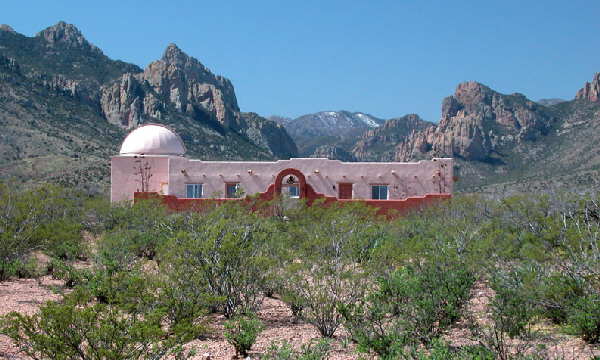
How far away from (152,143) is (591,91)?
6857cm

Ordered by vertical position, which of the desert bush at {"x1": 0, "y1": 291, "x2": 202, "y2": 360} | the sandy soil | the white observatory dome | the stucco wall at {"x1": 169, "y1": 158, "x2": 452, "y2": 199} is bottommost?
the sandy soil

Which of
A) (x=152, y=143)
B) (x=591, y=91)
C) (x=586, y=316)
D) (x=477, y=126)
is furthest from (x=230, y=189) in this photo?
(x=591, y=91)

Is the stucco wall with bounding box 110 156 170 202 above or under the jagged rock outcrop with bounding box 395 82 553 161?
under

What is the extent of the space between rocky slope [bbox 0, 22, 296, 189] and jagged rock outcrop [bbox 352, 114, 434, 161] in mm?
18043

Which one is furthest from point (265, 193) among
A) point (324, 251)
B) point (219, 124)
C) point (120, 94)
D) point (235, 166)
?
point (219, 124)

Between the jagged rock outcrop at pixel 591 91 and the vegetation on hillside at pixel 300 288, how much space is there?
73335 mm

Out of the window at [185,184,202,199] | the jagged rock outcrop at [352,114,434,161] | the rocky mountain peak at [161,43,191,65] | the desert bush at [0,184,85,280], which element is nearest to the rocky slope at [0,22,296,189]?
the rocky mountain peak at [161,43,191,65]

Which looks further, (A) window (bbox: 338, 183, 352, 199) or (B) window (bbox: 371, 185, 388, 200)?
(B) window (bbox: 371, 185, 388, 200)

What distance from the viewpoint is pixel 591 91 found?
87.4 metres

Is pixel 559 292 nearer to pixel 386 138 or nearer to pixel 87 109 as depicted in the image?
pixel 87 109

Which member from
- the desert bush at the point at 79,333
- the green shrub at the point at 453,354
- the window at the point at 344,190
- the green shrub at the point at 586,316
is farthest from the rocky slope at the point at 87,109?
the green shrub at the point at 453,354

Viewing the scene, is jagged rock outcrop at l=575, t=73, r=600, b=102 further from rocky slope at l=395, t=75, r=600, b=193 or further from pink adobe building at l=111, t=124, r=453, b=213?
pink adobe building at l=111, t=124, r=453, b=213

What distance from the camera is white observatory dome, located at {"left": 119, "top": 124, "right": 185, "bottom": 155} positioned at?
35.7m

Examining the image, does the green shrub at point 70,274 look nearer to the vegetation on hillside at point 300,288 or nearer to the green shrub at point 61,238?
the vegetation on hillside at point 300,288
